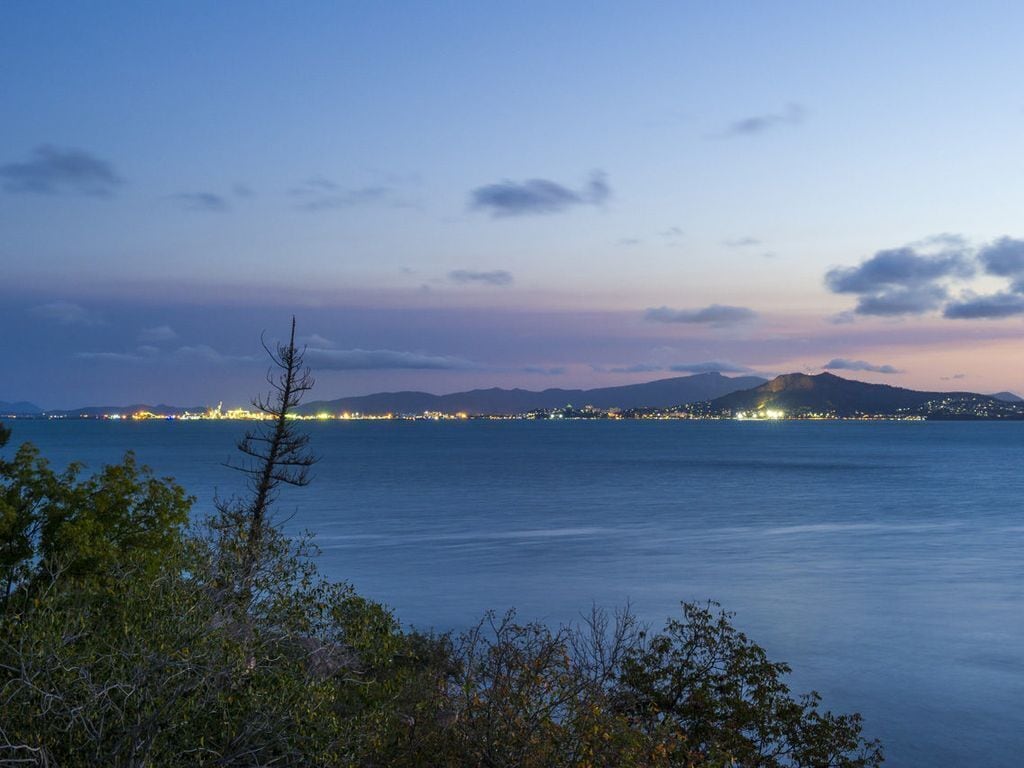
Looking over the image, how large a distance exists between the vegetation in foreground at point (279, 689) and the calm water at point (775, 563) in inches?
408

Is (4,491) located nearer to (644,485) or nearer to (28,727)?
(28,727)

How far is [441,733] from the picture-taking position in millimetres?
17281

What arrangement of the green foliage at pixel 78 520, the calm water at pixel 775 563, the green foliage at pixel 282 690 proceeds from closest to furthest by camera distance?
the green foliage at pixel 282 690, the green foliage at pixel 78 520, the calm water at pixel 775 563

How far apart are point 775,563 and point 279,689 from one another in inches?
2145

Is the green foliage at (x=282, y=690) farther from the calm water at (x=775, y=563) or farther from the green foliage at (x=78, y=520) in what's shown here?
the calm water at (x=775, y=563)

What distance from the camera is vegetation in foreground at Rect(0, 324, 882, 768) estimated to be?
14.2m

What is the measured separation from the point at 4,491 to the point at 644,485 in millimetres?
100512

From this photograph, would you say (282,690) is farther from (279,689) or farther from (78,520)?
(78,520)

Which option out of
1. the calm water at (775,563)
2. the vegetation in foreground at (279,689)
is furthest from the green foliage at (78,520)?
the calm water at (775,563)

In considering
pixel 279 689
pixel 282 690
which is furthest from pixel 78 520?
pixel 282 690

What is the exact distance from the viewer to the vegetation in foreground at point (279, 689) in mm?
14172

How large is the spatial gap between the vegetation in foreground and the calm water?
10.4 meters

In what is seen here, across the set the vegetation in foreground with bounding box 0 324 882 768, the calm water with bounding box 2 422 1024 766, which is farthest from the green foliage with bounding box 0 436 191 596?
the calm water with bounding box 2 422 1024 766

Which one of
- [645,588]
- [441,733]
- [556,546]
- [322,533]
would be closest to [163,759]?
[441,733]
